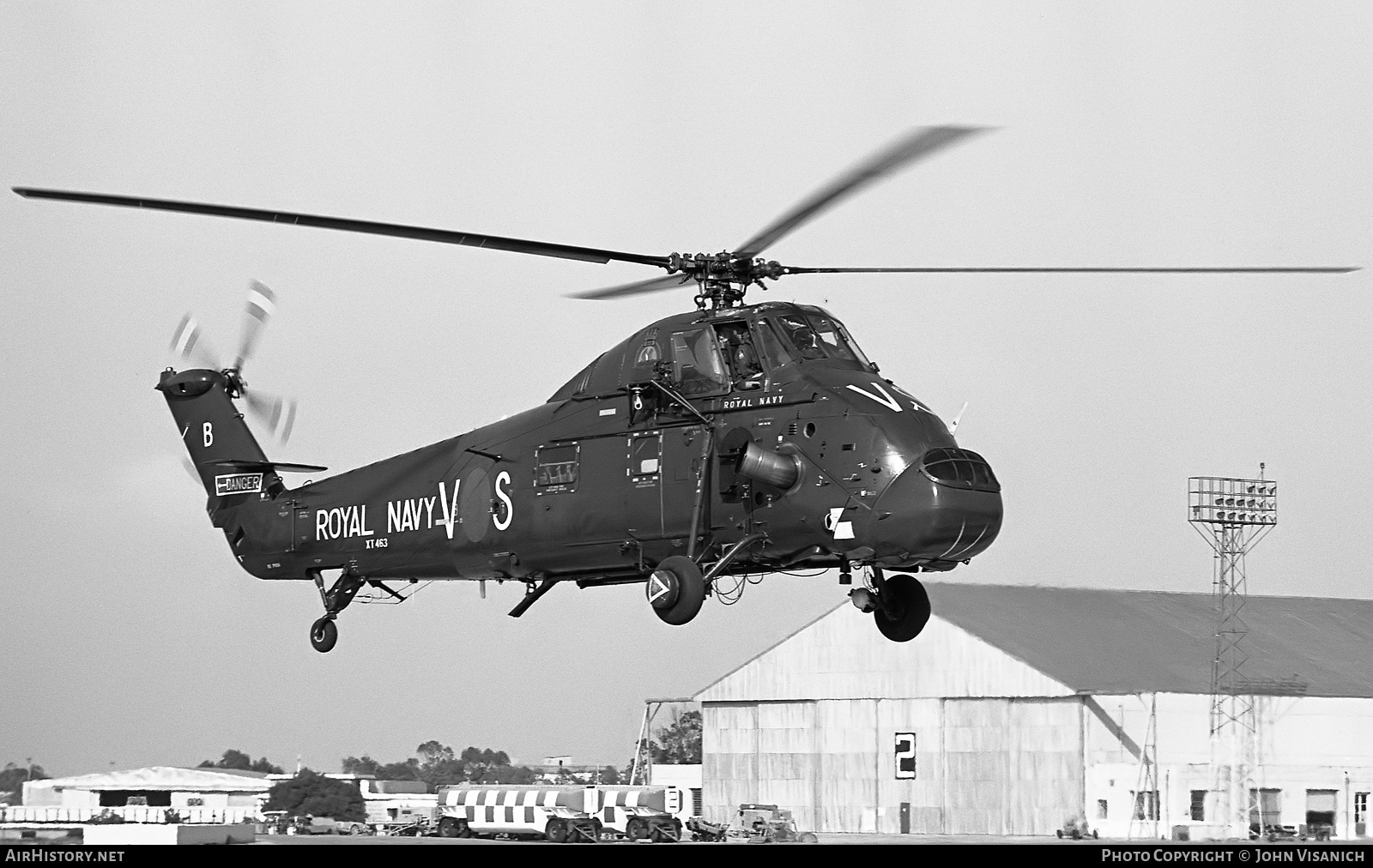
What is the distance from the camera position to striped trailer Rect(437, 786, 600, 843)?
190ft

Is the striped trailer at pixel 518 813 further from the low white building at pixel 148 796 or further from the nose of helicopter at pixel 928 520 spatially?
the nose of helicopter at pixel 928 520

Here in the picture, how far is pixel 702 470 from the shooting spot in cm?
2397

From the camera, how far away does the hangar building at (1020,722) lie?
5972 centimetres

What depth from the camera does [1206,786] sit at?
59875mm

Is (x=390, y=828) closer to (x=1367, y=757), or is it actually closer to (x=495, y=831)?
(x=495, y=831)

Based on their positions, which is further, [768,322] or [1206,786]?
[1206,786]

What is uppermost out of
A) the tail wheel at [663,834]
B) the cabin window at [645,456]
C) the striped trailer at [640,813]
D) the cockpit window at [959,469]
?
the cabin window at [645,456]

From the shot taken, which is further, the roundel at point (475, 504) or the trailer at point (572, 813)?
the trailer at point (572, 813)

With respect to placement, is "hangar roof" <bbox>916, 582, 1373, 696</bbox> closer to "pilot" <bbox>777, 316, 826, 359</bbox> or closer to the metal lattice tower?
the metal lattice tower

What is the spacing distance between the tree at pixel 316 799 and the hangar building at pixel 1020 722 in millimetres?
13576

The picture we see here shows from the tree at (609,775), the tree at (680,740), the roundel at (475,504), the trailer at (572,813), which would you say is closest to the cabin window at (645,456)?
the roundel at (475,504)

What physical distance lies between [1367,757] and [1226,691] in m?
6.39

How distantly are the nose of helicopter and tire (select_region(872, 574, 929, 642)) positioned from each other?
1.48 m
